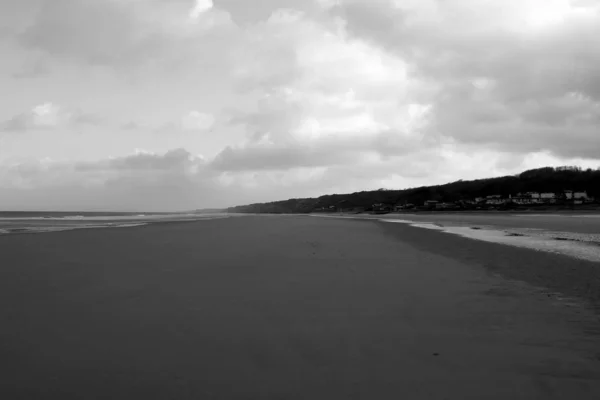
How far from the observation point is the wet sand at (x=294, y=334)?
3.59 m

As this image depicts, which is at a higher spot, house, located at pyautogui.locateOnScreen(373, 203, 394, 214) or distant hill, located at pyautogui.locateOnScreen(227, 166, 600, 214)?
distant hill, located at pyautogui.locateOnScreen(227, 166, 600, 214)

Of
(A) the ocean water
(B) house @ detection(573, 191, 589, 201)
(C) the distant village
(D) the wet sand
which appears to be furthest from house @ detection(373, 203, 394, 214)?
(D) the wet sand

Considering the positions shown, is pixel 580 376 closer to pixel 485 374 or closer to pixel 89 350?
pixel 485 374

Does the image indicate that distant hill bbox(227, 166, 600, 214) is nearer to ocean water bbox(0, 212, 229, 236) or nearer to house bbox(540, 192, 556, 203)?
house bbox(540, 192, 556, 203)

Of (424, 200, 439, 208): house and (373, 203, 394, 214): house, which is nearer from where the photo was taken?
(373, 203, 394, 214): house

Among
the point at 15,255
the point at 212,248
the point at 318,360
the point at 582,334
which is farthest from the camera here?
the point at 212,248

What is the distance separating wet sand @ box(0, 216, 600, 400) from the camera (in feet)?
11.8

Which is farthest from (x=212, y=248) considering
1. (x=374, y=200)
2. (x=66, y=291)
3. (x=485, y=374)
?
(x=374, y=200)

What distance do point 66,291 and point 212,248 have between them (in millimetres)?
7889

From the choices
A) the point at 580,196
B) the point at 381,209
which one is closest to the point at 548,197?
the point at 580,196

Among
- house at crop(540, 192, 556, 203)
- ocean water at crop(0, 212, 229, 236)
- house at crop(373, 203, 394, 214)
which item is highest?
house at crop(540, 192, 556, 203)

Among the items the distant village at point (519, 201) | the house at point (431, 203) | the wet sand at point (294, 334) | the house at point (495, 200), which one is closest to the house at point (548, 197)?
the distant village at point (519, 201)

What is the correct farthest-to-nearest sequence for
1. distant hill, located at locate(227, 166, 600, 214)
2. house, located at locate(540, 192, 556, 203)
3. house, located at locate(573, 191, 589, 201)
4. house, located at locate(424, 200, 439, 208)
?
house, located at locate(424, 200, 439, 208) → distant hill, located at locate(227, 166, 600, 214) → house, located at locate(540, 192, 556, 203) → house, located at locate(573, 191, 589, 201)

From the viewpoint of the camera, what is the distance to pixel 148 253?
1359 centimetres
